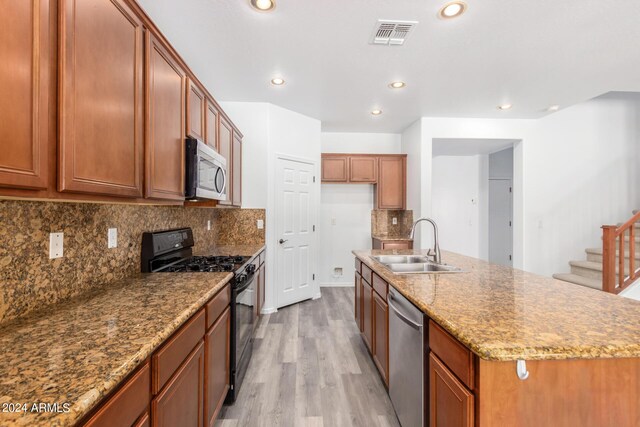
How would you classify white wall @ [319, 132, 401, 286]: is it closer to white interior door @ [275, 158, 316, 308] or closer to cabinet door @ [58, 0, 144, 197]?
white interior door @ [275, 158, 316, 308]

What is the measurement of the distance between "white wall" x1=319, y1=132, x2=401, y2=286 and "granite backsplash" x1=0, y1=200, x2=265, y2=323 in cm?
319

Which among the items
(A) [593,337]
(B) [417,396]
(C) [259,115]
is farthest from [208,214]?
(A) [593,337]

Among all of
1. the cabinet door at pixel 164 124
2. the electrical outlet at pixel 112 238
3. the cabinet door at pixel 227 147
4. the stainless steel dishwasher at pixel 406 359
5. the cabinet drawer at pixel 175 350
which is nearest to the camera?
the cabinet drawer at pixel 175 350

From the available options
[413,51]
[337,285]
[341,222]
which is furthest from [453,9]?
[337,285]

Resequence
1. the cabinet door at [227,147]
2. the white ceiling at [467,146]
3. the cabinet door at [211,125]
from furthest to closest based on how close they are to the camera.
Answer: the white ceiling at [467,146]
the cabinet door at [227,147]
the cabinet door at [211,125]

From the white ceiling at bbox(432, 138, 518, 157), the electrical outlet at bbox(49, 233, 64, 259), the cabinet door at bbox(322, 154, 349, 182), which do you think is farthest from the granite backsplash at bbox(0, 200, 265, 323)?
the white ceiling at bbox(432, 138, 518, 157)

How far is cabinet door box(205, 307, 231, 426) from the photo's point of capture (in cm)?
148

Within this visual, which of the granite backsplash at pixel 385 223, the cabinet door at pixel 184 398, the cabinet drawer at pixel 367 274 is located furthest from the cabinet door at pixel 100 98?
the granite backsplash at pixel 385 223

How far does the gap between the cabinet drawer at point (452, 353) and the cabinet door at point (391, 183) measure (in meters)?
3.73

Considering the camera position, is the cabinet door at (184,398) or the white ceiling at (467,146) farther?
the white ceiling at (467,146)

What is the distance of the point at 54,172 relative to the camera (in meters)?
0.91

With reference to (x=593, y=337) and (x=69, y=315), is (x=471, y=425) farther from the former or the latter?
(x=69, y=315)

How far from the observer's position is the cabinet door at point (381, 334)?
1920 millimetres

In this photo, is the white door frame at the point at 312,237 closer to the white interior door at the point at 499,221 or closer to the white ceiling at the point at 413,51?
the white ceiling at the point at 413,51
